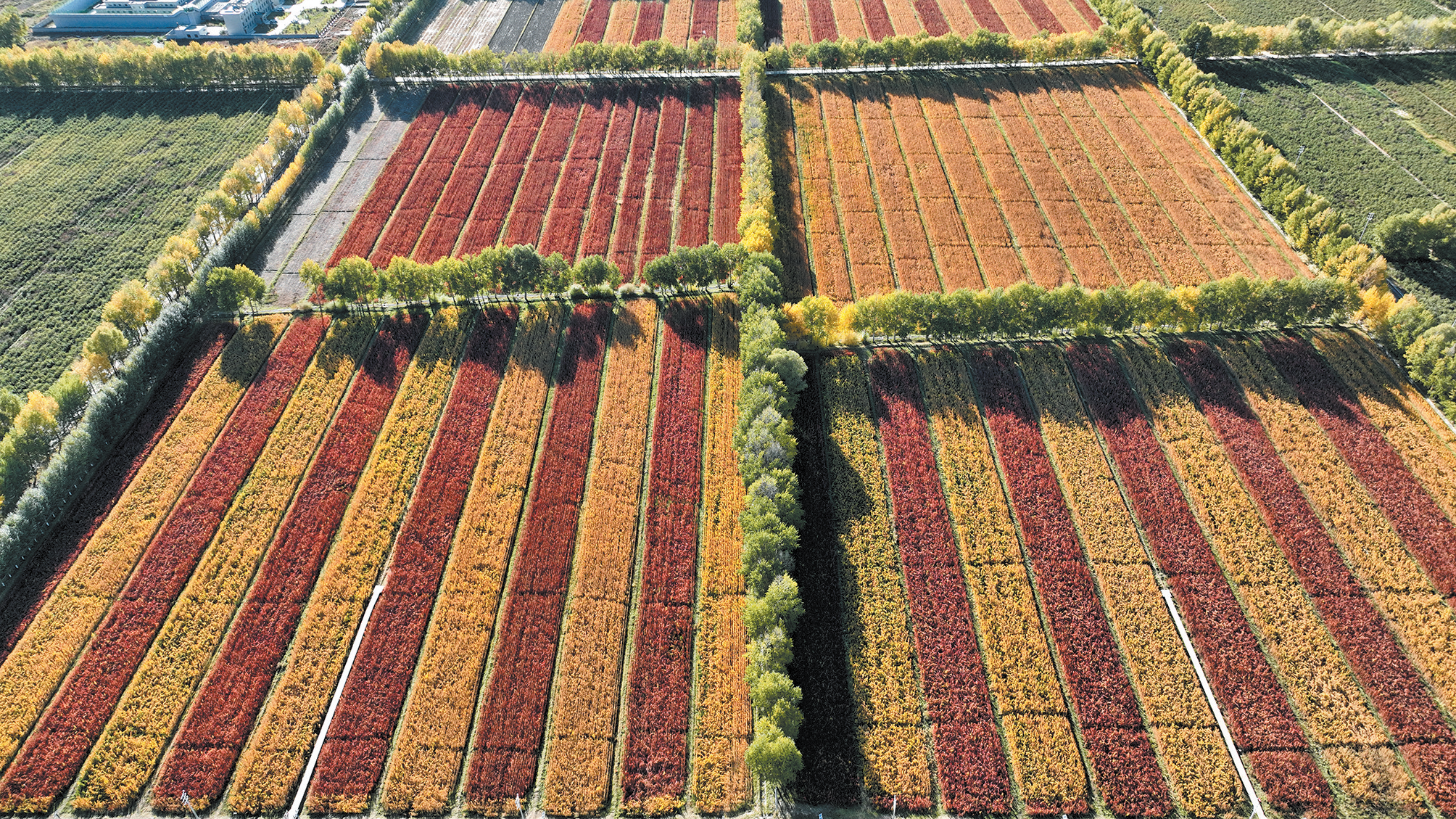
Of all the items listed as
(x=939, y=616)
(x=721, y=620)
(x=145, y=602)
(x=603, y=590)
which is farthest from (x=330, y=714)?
(x=939, y=616)

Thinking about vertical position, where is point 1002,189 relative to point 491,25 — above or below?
above

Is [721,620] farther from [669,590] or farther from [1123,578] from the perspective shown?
[1123,578]

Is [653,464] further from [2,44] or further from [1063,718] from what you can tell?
[2,44]

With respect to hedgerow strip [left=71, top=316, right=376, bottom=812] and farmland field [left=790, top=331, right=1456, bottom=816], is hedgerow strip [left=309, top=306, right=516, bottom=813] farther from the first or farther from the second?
farmland field [left=790, top=331, right=1456, bottom=816]


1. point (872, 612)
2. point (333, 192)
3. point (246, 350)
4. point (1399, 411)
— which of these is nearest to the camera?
point (872, 612)

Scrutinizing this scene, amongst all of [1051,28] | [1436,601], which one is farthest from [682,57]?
[1436,601]

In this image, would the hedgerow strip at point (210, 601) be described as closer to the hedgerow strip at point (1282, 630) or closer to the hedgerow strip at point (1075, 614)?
the hedgerow strip at point (1075, 614)

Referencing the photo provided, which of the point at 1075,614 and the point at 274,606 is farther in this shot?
the point at 274,606

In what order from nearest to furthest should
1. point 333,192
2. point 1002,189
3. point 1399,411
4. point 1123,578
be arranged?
1. point 1123,578
2. point 1399,411
3. point 1002,189
4. point 333,192

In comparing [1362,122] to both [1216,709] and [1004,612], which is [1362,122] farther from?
[1004,612]

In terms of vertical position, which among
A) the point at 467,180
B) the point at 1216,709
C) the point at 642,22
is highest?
the point at 642,22
